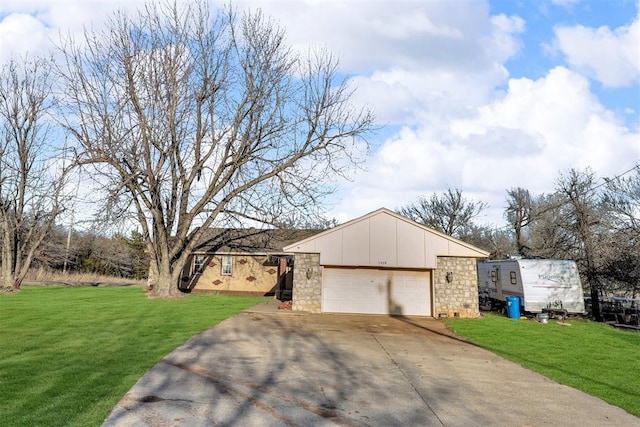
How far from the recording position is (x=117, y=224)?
60.1 feet

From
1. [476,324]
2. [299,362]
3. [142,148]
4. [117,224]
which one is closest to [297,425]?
[299,362]

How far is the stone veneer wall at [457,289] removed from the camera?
17.4m

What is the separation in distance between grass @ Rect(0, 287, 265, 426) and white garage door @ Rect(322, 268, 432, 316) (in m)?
4.10

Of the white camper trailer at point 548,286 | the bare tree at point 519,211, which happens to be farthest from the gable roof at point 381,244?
the bare tree at point 519,211

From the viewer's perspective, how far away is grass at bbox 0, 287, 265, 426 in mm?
5285

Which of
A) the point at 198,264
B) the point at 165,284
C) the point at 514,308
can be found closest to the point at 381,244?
the point at 514,308

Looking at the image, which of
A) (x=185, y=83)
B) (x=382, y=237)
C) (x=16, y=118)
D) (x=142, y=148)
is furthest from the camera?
(x=16, y=118)

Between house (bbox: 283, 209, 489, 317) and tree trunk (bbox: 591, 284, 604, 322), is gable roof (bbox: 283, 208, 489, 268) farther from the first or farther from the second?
tree trunk (bbox: 591, 284, 604, 322)

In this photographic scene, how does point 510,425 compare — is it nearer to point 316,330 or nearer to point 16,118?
point 316,330

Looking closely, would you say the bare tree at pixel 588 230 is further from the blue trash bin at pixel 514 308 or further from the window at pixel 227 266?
the window at pixel 227 266

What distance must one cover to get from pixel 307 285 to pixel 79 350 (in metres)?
10.0

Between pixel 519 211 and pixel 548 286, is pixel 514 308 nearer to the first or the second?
pixel 548 286

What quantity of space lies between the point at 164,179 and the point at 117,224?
305 centimetres

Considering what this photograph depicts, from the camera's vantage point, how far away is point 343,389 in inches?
272
